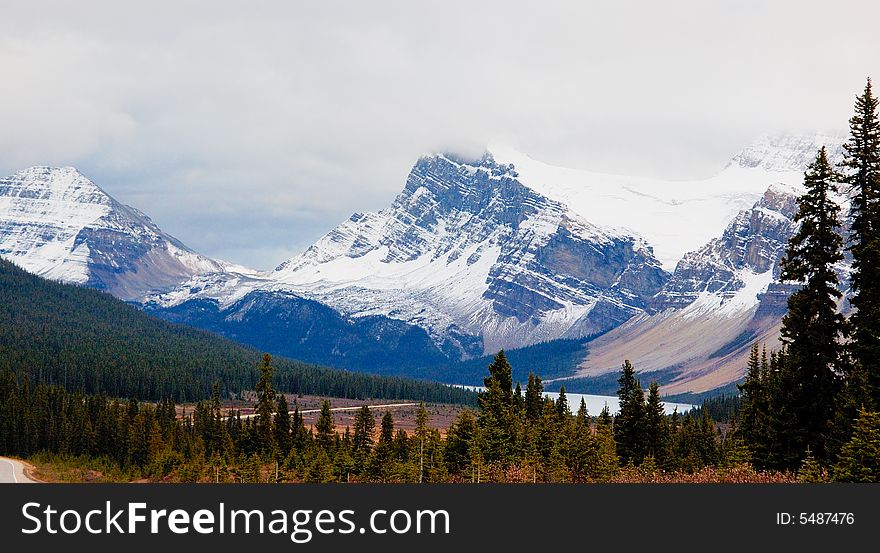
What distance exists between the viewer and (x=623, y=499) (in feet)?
105

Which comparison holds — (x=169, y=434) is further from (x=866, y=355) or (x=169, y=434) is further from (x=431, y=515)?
(x=431, y=515)

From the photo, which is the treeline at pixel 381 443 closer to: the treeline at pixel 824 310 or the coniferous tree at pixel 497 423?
the coniferous tree at pixel 497 423

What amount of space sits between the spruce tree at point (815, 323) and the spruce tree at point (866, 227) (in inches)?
43.0

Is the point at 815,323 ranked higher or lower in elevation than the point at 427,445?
higher

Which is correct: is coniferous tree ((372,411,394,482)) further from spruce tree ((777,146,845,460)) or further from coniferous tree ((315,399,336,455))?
spruce tree ((777,146,845,460))

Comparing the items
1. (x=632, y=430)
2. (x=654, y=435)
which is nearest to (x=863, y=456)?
(x=654, y=435)

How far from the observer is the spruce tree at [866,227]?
182ft

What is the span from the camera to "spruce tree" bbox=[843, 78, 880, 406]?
182 feet

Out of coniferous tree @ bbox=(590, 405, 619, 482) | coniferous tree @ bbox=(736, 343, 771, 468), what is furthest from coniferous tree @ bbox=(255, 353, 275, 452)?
coniferous tree @ bbox=(736, 343, 771, 468)

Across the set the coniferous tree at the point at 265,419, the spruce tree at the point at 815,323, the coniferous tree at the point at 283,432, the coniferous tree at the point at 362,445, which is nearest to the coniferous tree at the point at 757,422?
the spruce tree at the point at 815,323

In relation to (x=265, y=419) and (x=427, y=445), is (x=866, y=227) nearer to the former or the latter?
(x=427, y=445)

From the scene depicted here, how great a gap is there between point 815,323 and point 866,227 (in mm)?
5885

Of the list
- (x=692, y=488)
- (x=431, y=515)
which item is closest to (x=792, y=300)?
(x=692, y=488)

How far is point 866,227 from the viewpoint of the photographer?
190 feet
